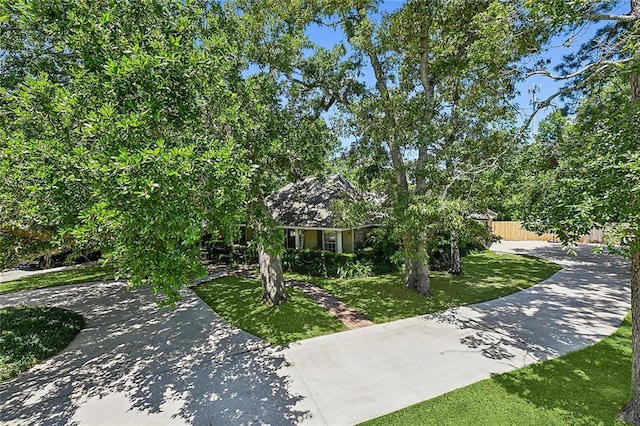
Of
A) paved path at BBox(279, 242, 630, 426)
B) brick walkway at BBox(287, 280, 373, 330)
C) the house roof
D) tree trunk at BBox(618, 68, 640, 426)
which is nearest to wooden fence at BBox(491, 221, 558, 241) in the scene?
paved path at BBox(279, 242, 630, 426)

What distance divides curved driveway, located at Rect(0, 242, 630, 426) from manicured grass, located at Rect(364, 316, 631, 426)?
32cm

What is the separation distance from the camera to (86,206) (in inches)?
196

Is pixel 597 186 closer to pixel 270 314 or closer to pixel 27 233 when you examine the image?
pixel 270 314

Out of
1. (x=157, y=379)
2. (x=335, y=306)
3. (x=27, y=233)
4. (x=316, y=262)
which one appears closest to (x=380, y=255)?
(x=316, y=262)

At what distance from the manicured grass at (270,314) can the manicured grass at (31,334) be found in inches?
182

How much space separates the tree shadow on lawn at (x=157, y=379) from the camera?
6.09 metres

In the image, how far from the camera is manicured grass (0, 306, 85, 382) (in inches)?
314

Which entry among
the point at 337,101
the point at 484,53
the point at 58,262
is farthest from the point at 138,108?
the point at 58,262

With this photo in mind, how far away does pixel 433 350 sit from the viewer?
832 centimetres

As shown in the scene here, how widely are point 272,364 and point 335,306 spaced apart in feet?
14.9

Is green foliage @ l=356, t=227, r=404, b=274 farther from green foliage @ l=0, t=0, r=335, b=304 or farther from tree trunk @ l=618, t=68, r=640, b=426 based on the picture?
green foliage @ l=0, t=0, r=335, b=304

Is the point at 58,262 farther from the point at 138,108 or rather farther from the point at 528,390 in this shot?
the point at 528,390

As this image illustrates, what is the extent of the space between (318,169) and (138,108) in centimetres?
734

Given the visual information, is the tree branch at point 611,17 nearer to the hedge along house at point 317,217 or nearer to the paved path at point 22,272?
the hedge along house at point 317,217
